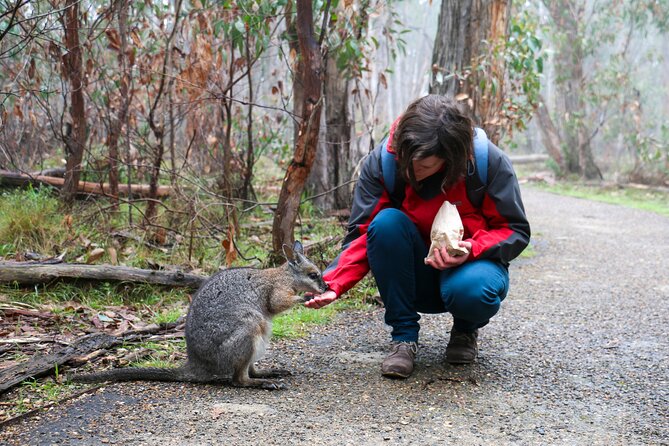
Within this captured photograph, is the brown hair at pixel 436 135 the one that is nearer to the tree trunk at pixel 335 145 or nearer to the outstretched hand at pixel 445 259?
the outstretched hand at pixel 445 259

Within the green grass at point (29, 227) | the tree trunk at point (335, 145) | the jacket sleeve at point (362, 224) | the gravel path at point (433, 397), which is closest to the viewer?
the gravel path at point (433, 397)

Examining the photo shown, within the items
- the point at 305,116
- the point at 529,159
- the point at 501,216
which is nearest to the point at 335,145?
the point at 305,116

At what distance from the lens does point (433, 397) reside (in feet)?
10.7

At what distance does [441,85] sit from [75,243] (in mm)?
3694

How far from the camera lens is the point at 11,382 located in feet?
10.5

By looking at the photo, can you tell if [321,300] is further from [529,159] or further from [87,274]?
[529,159]

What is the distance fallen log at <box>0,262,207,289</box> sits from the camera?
175 inches

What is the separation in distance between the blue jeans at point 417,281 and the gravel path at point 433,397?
301 millimetres

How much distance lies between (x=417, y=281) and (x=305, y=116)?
4.82 feet

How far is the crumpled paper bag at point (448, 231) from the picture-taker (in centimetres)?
328

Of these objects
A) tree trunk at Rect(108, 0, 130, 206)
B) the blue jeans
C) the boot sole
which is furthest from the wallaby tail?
tree trunk at Rect(108, 0, 130, 206)

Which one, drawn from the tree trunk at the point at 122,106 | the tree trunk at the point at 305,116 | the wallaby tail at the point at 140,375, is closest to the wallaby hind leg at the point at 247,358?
the wallaby tail at the point at 140,375

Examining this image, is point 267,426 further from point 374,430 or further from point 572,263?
point 572,263

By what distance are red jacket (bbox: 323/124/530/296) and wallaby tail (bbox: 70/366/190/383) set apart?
32.6 inches
